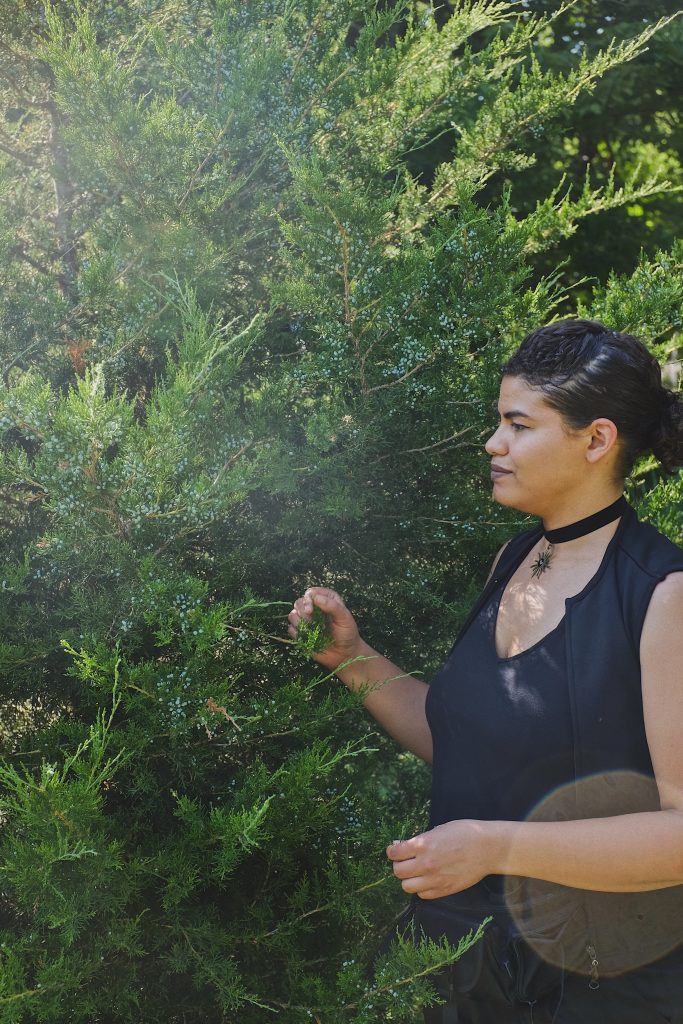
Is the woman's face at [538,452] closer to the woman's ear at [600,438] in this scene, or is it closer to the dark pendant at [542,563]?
the woman's ear at [600,438]

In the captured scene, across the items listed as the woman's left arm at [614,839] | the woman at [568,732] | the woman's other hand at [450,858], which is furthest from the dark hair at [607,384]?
the woman's other hand at [450,858]

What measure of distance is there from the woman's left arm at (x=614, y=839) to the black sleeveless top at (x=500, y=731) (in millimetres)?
158

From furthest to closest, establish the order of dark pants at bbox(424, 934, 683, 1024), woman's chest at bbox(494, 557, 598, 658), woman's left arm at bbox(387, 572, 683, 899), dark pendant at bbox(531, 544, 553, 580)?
1. dark pendant at bbox(531, 544, 553, 580)
2. woman's chest at bbox(494, 557, 598, 658)
3. dark pants at bbox(424, 934, 683, 1024)
4. woman's left arm at bbox(387, 572, 683, 899)

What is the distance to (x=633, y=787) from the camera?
1.93 m

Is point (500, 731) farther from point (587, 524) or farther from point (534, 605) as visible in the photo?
point (587, 524)

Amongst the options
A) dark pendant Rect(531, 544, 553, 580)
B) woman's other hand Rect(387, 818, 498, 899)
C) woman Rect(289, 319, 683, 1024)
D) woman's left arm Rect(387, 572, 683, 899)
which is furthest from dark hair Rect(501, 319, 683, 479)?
woman's other hand Rect(387, 818, 498, 899)

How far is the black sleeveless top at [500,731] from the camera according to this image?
1.97m

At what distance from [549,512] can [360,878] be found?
0.97 metres

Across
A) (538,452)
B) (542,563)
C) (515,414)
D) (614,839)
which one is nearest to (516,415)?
(515,414)

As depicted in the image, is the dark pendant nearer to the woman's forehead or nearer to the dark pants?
the woman's forehead

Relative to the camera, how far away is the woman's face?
213 cm

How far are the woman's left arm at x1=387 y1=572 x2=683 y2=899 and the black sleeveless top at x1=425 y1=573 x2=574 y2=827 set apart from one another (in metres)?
0.16

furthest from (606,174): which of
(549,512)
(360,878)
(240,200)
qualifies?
(360,878)

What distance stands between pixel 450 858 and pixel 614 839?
1.03ft
